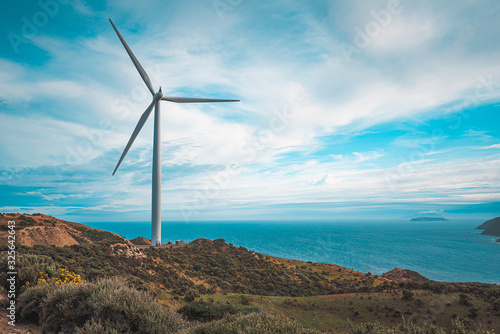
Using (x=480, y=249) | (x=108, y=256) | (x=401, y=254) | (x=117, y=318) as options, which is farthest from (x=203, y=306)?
(x=480, y=249)

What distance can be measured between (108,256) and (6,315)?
56.1ft

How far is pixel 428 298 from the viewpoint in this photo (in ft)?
81.9

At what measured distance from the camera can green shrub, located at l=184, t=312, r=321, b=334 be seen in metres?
7.56

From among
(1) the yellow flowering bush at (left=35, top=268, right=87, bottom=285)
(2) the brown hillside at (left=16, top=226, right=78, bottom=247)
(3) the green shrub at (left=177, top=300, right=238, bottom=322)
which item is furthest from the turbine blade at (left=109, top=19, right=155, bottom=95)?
(3) the green shrub at (left=177, top=300, right=238, bottom=322)

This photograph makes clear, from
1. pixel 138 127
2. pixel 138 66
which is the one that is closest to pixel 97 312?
pixel 138 127

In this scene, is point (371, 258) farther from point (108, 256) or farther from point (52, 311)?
point (52, 311)

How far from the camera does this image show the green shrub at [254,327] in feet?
24.8

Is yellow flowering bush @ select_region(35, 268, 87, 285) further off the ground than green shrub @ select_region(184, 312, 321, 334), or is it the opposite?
green shrub @ select_region(184, 312, 321, 334)

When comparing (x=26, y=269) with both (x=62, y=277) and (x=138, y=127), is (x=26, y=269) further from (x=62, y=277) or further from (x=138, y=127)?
(x=138, y=127)

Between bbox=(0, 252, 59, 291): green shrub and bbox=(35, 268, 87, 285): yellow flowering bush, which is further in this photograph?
bbox=(0, 252, 59, 291): green shrub

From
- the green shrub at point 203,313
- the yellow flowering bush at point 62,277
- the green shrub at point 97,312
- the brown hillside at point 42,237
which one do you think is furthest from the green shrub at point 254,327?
the brown hillside at point 42,237

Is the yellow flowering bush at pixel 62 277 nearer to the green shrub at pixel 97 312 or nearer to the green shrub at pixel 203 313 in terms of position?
the green shrub at pixel 97 312

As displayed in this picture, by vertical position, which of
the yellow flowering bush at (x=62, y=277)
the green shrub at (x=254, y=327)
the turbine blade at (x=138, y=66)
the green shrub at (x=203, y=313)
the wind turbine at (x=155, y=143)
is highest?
the turbine blade at (x=138, y=66)

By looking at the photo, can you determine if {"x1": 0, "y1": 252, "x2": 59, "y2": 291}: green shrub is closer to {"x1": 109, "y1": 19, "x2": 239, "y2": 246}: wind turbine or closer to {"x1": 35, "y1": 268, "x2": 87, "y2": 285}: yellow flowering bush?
{"x1": 35, "y1": 268, "x2": 87, "y2": 285}: yellow flowering bush
